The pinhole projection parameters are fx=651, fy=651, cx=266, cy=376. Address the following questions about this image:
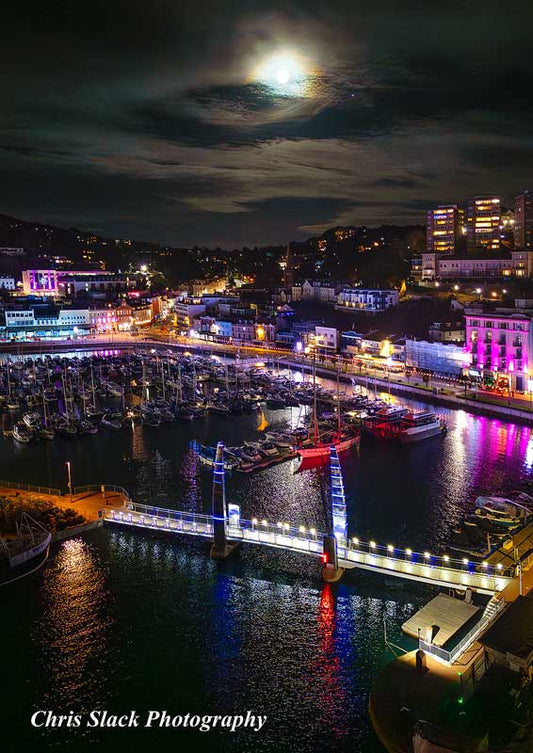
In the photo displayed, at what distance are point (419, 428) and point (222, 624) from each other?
11.4 meters

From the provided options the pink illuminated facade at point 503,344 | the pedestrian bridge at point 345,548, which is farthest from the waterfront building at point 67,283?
the pedestrian bridge at point 345,548

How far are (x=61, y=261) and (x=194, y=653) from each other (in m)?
80.6

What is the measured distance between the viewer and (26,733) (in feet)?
25.7

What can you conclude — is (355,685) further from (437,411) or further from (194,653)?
(437,411)

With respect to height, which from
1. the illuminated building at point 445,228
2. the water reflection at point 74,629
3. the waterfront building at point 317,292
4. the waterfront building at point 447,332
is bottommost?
the water reflection at point 74,629

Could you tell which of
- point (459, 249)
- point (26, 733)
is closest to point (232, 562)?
point (26, 733)

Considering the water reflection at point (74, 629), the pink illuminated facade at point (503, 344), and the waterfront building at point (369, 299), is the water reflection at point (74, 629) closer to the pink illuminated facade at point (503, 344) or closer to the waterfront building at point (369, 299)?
the pink illuminated facade at point (503, 344)

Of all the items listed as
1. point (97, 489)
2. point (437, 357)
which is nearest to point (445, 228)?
point (437, 357)

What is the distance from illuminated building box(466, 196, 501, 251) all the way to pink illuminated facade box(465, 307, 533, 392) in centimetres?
2611

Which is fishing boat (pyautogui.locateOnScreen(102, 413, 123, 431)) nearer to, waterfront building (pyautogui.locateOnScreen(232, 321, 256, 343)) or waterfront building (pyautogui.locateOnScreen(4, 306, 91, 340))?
waterfront building (pyautogui.locateOnScreen(232, 321, 256, 343))

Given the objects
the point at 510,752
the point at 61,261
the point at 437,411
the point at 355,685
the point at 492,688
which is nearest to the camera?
the point at 510,752

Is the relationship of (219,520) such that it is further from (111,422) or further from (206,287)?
(206,287)

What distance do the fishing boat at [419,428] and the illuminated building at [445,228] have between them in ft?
106

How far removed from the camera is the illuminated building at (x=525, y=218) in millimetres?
46156
